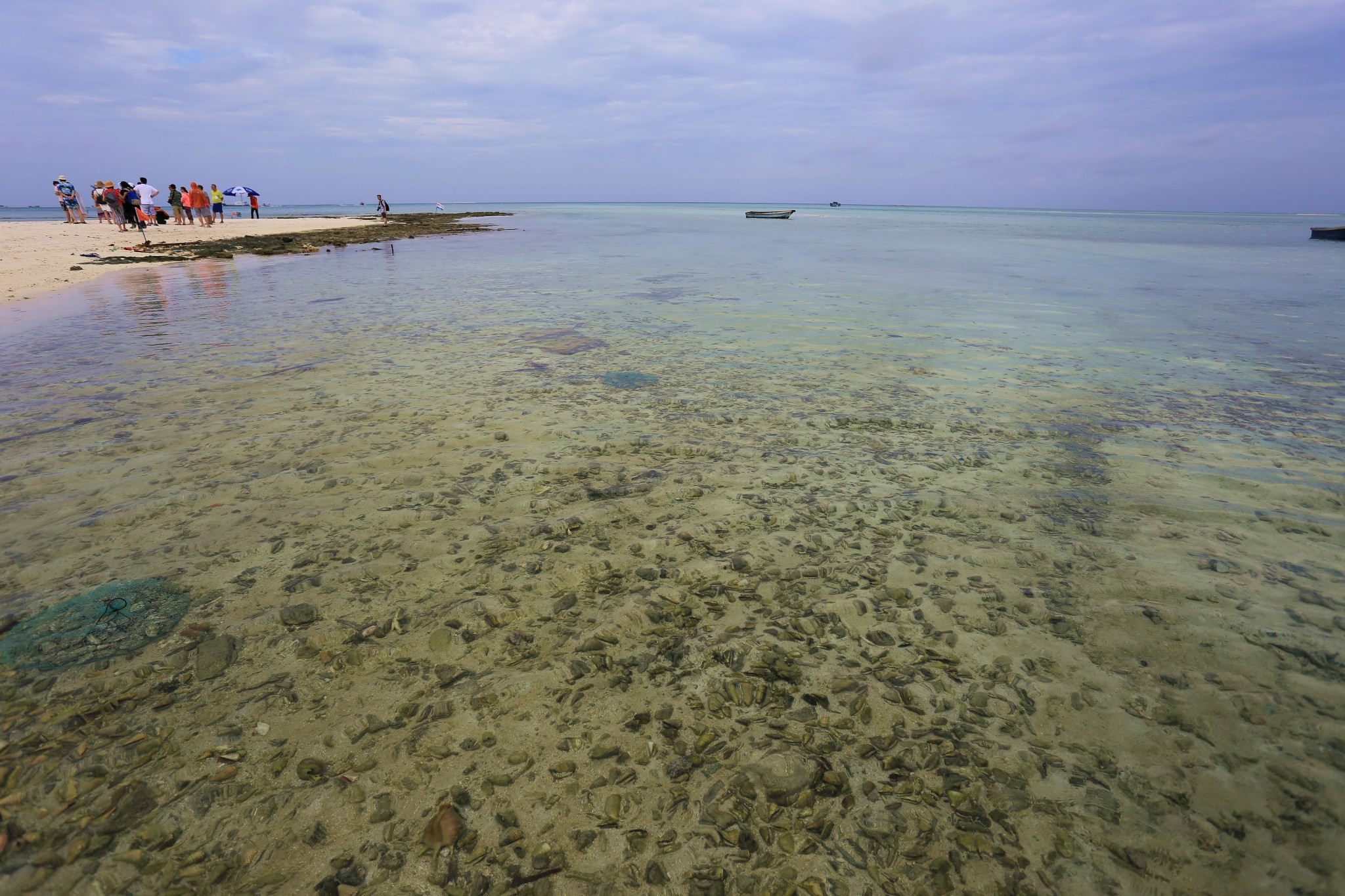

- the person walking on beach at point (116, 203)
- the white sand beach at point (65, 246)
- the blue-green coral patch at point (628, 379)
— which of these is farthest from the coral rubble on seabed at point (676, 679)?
the person walking on beach at point (116, 203)

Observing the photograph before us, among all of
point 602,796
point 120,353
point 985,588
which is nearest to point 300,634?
point 602,796

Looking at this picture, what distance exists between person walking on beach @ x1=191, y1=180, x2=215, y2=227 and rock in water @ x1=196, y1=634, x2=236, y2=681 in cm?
5189

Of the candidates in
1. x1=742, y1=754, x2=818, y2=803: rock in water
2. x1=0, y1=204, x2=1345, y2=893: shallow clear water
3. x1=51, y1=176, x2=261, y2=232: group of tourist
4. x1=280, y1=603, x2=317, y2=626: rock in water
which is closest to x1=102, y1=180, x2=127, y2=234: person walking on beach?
x1=51, y1=176, x2=261, y2=232: group of tourist

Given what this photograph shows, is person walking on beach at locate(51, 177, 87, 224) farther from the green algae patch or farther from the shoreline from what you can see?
the green algae patch

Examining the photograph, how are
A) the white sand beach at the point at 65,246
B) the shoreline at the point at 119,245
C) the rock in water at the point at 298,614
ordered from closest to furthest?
1. the rock in water at the point at 298,614
2. the white sand beach at the point at 65,246
3. the shoreline at the point at 119,245

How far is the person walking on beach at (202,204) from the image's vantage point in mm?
41469

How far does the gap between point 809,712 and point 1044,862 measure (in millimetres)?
1119

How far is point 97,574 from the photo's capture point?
409 cm

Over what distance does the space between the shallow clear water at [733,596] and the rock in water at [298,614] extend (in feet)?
0.26

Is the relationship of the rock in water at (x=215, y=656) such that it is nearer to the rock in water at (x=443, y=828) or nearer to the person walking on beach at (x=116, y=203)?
the rock in water at (x=443, y=828)

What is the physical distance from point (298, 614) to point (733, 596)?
9.34 ft

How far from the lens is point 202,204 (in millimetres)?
42750

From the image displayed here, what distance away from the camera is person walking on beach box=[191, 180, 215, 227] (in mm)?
41469

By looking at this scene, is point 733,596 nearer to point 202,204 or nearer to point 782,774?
point 782,774
